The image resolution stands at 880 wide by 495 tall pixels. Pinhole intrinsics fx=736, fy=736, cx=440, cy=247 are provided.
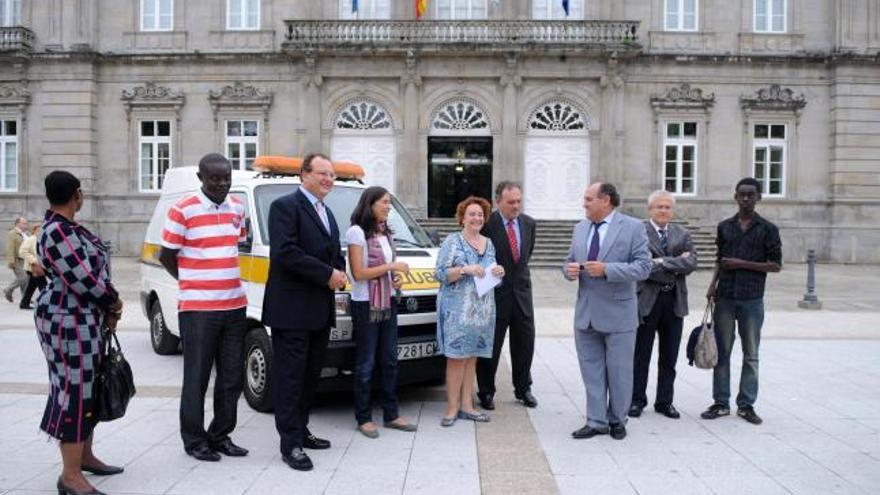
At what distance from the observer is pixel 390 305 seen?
630 cm

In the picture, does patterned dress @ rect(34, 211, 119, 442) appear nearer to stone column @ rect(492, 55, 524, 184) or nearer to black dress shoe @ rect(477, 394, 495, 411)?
black dress shoe @ rect(477, 394, 495, 411)

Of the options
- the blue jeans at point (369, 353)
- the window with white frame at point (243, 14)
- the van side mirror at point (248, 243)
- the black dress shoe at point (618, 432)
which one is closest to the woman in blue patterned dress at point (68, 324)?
the blue jeans at point (369, 353)

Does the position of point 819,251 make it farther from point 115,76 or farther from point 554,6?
point 115,76

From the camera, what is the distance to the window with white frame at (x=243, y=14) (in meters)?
26.7

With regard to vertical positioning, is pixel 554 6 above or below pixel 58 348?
above

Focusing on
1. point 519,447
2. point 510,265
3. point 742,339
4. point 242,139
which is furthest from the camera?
point 242,139

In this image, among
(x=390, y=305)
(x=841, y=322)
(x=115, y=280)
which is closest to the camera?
(x=390, y=305)

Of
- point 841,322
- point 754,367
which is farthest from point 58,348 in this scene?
point 841,322

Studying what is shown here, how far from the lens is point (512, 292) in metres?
7.16

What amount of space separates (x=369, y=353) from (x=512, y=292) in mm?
Answer: 1644

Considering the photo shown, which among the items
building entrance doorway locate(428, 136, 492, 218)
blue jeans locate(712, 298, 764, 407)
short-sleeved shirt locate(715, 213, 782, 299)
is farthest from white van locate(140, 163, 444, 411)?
building entrance doorway locate(428, 136, 492, 218)

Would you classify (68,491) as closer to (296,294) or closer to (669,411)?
(296,294)

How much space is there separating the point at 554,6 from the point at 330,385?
74.8 feet

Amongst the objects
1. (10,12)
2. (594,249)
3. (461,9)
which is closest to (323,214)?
(594,249)
